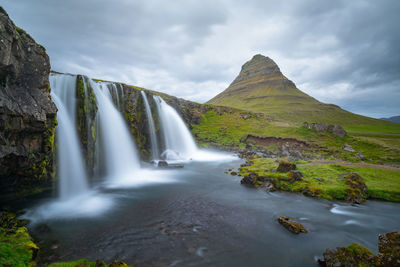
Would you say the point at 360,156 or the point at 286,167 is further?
the point at 360,156

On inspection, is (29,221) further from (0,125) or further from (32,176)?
(0,125)

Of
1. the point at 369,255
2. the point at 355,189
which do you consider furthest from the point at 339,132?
the point at 369,255

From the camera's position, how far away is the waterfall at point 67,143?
14469 mm

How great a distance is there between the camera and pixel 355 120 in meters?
91.6

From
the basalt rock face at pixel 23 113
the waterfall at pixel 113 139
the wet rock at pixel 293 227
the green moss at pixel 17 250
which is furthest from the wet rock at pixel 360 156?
the basalt rock face at pixel 23 113

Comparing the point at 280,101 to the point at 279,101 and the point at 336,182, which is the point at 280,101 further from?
the point at 336,182

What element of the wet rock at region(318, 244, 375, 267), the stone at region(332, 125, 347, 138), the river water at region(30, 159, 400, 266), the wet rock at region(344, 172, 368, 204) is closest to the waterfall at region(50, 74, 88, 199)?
the river water at region(30, 159, 400, 266)

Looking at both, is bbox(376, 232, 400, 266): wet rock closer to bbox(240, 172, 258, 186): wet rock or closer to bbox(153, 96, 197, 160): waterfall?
bbox(240, 172, 258, 186): wet rock

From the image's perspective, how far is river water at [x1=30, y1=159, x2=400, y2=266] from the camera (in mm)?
7441

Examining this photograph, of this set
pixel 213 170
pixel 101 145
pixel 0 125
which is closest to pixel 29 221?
pixel 0 125

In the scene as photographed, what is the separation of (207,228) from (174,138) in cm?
2954

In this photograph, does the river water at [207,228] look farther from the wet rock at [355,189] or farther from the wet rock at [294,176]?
the wet rock at [294,176]

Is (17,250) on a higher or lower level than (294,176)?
lower

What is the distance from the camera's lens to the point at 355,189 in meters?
14.6
